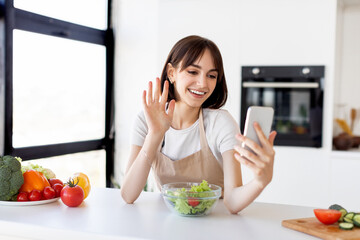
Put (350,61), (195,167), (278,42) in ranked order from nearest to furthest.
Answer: (195,167), (278,42), (350,61)

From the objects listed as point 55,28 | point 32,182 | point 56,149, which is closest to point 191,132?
point 32,182

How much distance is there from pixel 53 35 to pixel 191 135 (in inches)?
80.9

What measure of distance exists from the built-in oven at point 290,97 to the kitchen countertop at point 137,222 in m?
1.70

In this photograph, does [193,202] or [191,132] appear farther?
[191,132]

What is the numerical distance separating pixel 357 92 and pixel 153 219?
2774mm

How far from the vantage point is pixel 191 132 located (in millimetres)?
→ 1882

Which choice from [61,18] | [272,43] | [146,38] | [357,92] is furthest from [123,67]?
[357,92]

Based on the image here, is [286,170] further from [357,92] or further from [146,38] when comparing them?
[146,38]

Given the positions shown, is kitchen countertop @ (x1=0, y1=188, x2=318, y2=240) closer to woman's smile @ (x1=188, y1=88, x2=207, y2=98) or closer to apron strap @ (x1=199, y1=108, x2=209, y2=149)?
apron strap @ (x1=199, y1=108, x2=209, y2=149)

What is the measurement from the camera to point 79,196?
1578mm

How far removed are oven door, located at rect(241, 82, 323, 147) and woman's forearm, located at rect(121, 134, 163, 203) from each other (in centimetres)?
181

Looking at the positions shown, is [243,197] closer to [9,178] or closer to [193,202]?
[193,202]

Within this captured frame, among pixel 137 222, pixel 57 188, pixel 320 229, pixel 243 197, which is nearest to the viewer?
pixel 320 229

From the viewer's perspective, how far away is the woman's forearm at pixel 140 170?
5.35 feet
